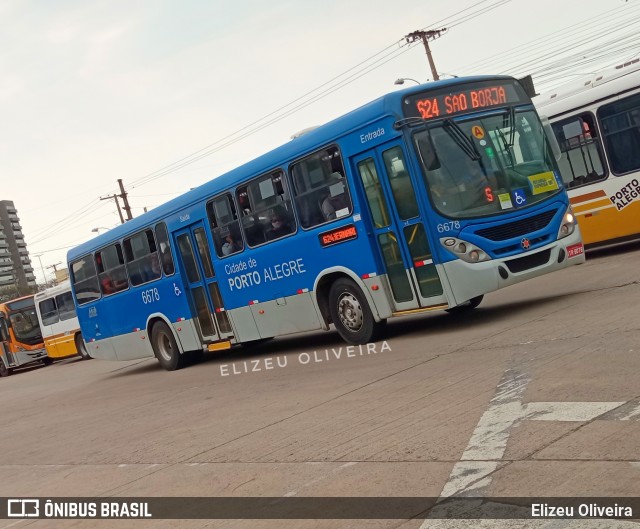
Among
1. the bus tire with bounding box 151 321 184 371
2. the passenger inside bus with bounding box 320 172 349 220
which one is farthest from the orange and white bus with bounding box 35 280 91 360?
the passenger inside bus with bounding box 320 172 349 220

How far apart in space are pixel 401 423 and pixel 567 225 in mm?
6003

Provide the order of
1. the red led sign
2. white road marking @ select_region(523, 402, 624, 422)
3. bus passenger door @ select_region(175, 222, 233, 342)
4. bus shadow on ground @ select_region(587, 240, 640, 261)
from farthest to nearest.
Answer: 1. bus shadow on ground @ select_region(587, 240, 640, 261)
2. bus passenger door @ select_region(175, 222, 233, 342)
3. the red led sign
4. white road marking @ select_region(523, 402, 624, 422)

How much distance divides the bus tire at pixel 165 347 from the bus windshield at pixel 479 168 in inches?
328

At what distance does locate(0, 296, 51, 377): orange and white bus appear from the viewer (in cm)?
3756

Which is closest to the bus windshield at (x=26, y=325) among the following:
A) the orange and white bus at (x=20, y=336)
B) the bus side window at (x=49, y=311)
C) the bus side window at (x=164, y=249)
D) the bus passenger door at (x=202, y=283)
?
the orange and white bus at (x=20, y=336)

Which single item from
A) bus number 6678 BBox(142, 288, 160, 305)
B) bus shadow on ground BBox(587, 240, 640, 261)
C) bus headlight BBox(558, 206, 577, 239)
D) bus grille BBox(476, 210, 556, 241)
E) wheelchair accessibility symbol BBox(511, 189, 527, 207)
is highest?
bus number 6678 BBox(142, 288, 160, 305)

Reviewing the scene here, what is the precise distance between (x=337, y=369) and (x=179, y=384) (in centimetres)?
460

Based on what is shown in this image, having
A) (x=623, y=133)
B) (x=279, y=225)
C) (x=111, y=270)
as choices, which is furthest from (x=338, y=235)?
(x=111, y=270)

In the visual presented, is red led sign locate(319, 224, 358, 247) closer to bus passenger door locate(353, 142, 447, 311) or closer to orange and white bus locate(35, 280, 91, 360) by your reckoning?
bus passenger door locate(353, 142, 447, 311)

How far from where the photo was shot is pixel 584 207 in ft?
59.9

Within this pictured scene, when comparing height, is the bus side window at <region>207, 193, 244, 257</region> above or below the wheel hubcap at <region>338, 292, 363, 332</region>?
above

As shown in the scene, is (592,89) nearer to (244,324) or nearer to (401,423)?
(244,324)

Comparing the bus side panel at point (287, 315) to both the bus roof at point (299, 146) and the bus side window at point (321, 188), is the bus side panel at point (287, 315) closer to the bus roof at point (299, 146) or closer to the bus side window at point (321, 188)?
the bus side window at point (321, 188)

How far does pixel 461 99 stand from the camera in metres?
11.9
